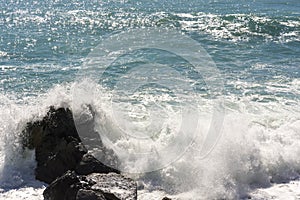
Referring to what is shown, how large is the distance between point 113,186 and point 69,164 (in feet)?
4.33

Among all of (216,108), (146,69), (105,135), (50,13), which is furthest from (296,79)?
(50,13)

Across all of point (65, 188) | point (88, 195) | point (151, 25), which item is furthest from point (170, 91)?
point (151, 25)

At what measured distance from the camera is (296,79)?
13406 mm

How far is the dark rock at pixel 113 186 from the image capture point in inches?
244

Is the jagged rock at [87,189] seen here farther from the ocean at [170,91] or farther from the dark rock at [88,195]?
the ocean at [170,91]

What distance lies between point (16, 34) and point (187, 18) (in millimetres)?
8558

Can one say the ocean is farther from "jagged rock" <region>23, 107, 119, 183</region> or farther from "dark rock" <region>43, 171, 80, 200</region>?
"dark rock" <region>43, 171, 80, 200</region>

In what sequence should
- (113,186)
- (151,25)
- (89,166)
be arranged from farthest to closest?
(151,25) < (89,166) < (113,186)

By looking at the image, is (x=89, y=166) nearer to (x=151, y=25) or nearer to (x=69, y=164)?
(x=69, y=164)

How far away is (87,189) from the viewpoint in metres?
6.10

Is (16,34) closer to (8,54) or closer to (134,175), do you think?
(8,54)

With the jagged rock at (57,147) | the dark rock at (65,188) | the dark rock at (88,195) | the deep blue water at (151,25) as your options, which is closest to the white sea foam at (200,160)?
the jagged rock at (57,147)

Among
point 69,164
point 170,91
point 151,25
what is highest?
point 151,25

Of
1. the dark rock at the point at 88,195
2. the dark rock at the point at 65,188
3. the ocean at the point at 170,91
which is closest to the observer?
the dark rock at the point at 88,195
